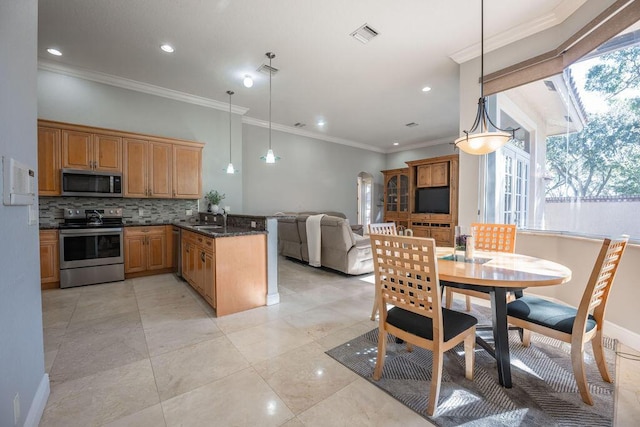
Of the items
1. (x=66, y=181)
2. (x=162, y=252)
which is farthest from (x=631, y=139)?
(x=66, y=181)

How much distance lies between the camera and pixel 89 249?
12.1 feet

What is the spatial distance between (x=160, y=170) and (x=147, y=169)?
18cm

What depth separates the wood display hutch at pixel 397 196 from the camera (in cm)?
771

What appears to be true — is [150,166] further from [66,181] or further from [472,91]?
[472,91]

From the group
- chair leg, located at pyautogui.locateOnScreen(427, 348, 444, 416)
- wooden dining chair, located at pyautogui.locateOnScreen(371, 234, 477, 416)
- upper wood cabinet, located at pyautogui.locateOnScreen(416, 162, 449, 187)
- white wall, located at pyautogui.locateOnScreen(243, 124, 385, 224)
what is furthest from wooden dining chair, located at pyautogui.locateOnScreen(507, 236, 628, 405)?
white wall, located at pyautogui.locateOnScreen(243, 124, 385, 224)

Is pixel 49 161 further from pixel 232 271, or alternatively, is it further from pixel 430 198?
pixel 430 198

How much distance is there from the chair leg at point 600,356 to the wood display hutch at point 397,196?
5.76 metres

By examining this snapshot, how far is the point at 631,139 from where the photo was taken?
2.21 m

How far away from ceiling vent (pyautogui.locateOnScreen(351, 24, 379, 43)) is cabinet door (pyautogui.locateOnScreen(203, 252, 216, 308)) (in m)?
2.95

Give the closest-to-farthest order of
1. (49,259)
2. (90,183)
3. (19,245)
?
(19,245), (49,259), (90,183)

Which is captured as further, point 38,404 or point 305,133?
point 305,133

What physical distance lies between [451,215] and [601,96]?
3947mm

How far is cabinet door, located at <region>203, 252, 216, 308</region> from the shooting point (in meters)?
2.78

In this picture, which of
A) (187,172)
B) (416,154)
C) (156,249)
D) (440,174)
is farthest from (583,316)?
(416,154)
